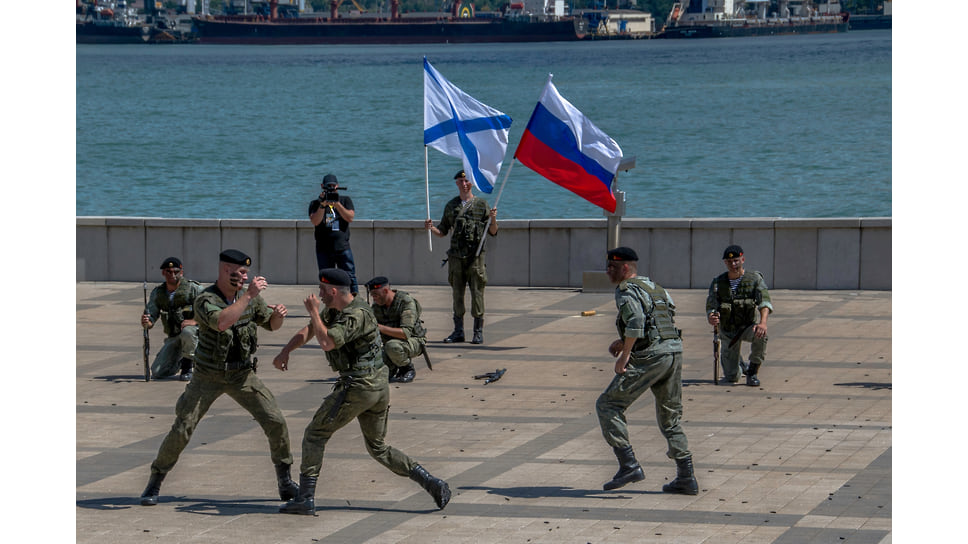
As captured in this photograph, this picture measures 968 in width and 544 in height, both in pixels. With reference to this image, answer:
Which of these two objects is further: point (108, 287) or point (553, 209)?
point (553, 209)

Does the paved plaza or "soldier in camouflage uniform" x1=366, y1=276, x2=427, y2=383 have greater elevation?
"soldier in camouflage uniform" x1=366, y1=276, x2=427, y2=383

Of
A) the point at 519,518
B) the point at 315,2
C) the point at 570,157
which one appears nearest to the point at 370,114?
the point at 570,157

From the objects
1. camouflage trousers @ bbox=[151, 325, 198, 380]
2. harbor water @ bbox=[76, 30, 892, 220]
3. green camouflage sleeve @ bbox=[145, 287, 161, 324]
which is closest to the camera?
green camouflage sleeve @ bbox=[145, 287, 161, 324]

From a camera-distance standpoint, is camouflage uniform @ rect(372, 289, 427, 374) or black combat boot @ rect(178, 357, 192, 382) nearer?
camouflage uniform @ rect(372, 289, 427, 374)

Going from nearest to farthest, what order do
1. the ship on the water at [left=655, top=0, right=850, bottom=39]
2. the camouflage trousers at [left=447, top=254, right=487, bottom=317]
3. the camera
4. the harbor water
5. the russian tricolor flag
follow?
the russian tricolor flag
the camera
the camouflage trousers at [left=447, top=254, right=487, bottom=317]
the harbor water
the ship on the water at [left=655, top=0, right=850, bottom=39]

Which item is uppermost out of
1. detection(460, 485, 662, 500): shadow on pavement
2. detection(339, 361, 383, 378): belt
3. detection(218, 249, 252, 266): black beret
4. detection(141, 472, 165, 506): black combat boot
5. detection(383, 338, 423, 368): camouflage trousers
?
detection(218, 249, 252, 266): black beret

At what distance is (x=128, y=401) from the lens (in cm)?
1320

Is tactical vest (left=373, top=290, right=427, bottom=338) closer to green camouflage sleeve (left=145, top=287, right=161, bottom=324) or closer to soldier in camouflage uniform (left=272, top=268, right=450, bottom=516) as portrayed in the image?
green camouflage sleeve (left=145, top=287, right=161, bottom=324)

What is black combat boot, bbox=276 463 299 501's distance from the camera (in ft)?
31.0

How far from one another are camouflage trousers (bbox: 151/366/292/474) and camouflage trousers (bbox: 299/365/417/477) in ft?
1.10

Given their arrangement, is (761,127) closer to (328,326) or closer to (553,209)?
(553,209)

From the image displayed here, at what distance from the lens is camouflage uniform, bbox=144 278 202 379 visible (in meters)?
13.8

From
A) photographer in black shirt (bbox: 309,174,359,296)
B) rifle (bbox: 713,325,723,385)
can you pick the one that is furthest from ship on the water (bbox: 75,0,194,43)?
rifle (bbox: 713,325,723,385)

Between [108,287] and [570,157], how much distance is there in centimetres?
913
